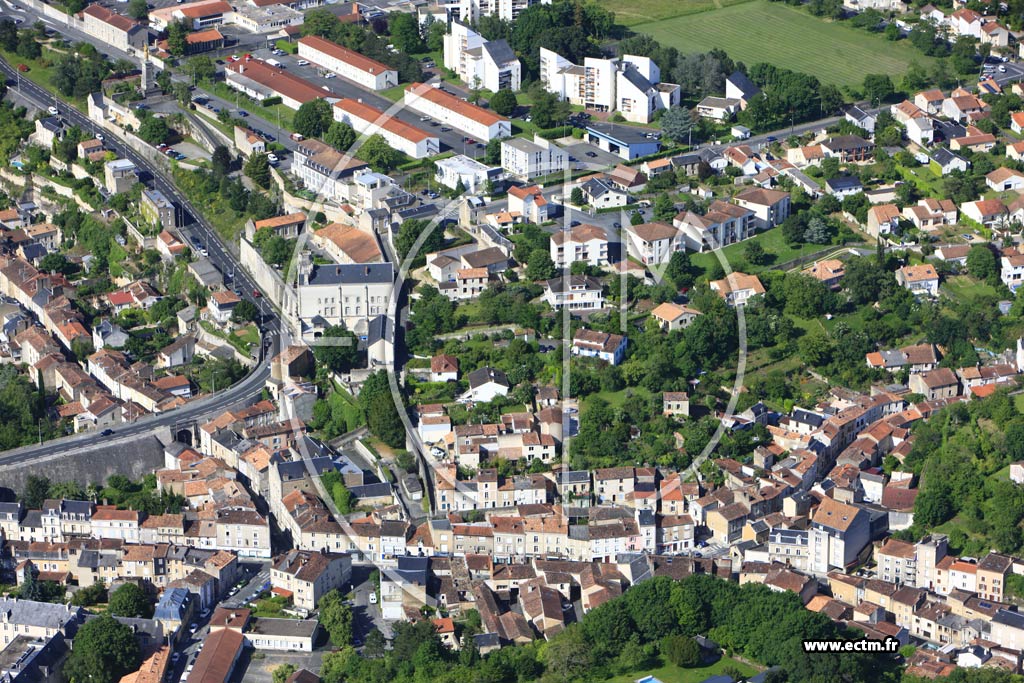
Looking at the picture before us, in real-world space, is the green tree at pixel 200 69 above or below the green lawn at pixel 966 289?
above

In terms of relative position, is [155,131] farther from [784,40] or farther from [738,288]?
[784,40]

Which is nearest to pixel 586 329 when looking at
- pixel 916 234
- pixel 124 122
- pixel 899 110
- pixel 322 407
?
pixel 322 407

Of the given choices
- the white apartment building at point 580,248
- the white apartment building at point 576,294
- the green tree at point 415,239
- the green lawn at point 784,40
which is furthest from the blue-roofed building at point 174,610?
the green lawn at point 784,40

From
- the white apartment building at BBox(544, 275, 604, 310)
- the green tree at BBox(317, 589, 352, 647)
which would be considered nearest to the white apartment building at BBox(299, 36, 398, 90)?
the white apartment building at BBox(544, 275, 604, 310)

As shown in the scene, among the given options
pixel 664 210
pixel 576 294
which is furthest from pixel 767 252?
pixel 576 294

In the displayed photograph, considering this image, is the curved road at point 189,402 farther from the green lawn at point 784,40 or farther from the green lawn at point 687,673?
the green lawn at point 784,40

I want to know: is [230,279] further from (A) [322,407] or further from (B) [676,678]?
(B) [676,678]

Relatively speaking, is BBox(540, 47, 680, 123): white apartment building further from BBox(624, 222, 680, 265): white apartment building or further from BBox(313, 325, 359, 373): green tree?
BBox(313, 325, 359, 373): green tree
